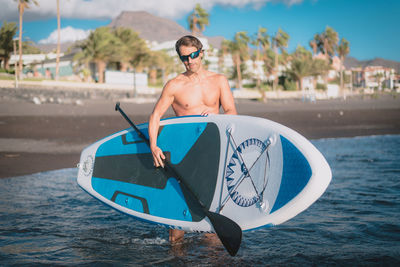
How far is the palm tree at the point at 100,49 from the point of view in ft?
120

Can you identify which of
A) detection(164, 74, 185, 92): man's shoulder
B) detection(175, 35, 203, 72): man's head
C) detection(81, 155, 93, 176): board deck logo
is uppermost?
detection(175, 35, 203, 72): man's head

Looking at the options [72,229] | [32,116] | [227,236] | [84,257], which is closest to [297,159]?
[227,236]

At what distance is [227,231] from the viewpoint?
323cm

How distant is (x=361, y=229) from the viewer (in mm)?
4168

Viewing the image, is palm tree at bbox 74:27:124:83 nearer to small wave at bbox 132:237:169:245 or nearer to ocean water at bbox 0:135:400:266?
ocean water at bbox 0:135:400:266

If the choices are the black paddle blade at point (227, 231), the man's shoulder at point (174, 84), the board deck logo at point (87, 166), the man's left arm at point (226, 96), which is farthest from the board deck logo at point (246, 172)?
the board deck logo at point (87, 166)

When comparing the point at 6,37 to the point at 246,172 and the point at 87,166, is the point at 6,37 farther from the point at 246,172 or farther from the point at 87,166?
the point at 246,172

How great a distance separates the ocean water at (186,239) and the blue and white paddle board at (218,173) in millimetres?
321

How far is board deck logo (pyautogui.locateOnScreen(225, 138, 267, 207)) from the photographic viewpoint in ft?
10.7

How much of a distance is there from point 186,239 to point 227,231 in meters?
0.87

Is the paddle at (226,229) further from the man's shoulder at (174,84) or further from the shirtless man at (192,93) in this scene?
the man's shoulder at (174,84)

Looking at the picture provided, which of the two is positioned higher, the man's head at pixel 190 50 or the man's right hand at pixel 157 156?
the man's head at pixel 190 50

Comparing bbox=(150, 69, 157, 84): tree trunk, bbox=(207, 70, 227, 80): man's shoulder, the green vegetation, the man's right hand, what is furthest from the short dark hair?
bbox=(150, 69, 157, 84): tree trunk

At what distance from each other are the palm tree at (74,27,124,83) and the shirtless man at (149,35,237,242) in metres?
34.6
